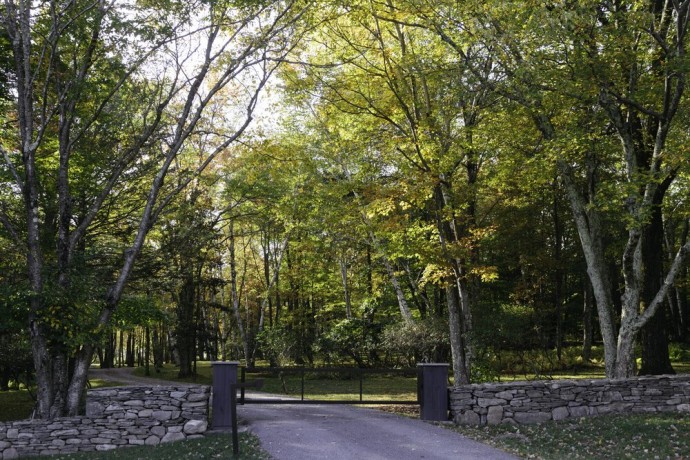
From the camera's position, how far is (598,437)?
27.8 feet

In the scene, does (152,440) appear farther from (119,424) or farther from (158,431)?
(119,424)

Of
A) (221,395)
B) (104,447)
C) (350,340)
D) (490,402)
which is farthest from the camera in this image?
(350,340)

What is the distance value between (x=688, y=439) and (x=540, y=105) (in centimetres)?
712

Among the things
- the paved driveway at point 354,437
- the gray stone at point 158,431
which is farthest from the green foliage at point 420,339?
the gray stone at point 158,431

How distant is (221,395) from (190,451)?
1437mm

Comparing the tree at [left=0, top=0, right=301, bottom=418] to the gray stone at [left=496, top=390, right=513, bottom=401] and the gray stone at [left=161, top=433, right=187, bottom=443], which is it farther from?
the gray stone at [left=496, top=390, right=513, bottom=401]

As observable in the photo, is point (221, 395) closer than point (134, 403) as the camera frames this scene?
No

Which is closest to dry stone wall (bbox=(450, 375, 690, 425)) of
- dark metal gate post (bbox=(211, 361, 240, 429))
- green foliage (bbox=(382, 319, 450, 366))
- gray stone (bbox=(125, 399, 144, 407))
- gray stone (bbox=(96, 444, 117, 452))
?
dark metal gate post (bbox=(211, 361, 240, 429))

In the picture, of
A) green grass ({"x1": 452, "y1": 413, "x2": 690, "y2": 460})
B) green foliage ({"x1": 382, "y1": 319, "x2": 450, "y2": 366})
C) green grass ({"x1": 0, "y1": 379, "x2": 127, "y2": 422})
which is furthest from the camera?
green foliage ({"x1": 382, "y1": 319, "x2": 450, "y2": 366})

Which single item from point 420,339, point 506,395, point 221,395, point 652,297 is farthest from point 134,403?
point 652,297

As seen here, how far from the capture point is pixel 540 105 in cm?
1198

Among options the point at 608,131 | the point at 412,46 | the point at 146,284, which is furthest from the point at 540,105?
the point at 146,284

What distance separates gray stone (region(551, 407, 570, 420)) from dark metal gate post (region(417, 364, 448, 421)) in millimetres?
1982

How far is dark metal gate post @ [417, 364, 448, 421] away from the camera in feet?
34.3
